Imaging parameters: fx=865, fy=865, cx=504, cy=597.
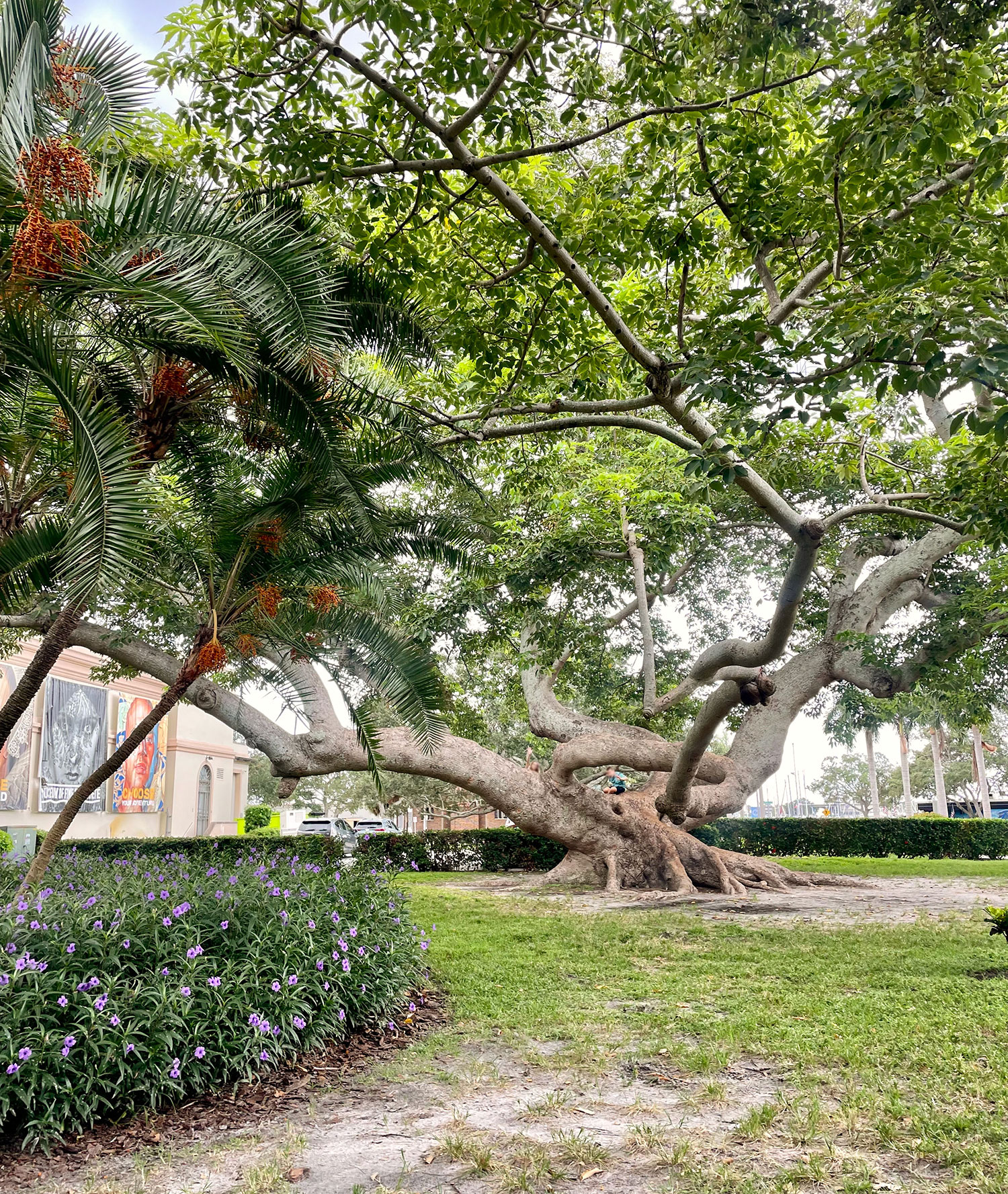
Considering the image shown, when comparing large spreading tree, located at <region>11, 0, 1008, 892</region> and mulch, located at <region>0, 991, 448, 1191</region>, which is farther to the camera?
large spreading tree, located at <region>11, 0, 1008, 892</region>

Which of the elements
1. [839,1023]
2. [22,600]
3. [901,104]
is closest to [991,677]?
[839,1023]

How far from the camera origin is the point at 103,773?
6750 mm

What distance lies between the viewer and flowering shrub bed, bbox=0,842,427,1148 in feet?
12.3

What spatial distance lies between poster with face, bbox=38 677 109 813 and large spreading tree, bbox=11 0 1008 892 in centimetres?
1231

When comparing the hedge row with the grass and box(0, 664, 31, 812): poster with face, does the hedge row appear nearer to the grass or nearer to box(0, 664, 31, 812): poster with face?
the grass

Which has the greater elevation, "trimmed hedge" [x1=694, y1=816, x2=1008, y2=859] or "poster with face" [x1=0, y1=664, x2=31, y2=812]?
"poster with face" [x1=0, y1=664, x2=31, y2=812]

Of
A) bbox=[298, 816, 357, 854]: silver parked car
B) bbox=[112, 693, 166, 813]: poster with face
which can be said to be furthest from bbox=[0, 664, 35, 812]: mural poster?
bbox=[298, 816, 357, 854]: silver parked car

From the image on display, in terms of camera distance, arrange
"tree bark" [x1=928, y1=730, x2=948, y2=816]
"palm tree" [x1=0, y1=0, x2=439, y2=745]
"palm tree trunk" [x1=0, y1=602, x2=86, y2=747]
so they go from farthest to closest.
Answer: "tree bark" [x1=928, y1=730, x2=948, y2=816] → "palm tree trunk" [x1=0, y1=602, x2=86, y2=747] → "palm tree" [x1=0, y1=0, x2=439, y2=745]

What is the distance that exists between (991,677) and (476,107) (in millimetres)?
14895

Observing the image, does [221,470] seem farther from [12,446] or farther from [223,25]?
[223,25]

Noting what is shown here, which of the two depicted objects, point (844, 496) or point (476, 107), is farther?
point (844, 496)

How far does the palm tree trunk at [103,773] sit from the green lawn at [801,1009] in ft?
10.0

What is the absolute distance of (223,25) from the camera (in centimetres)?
537

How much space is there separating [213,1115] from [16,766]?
19153 millimetres
